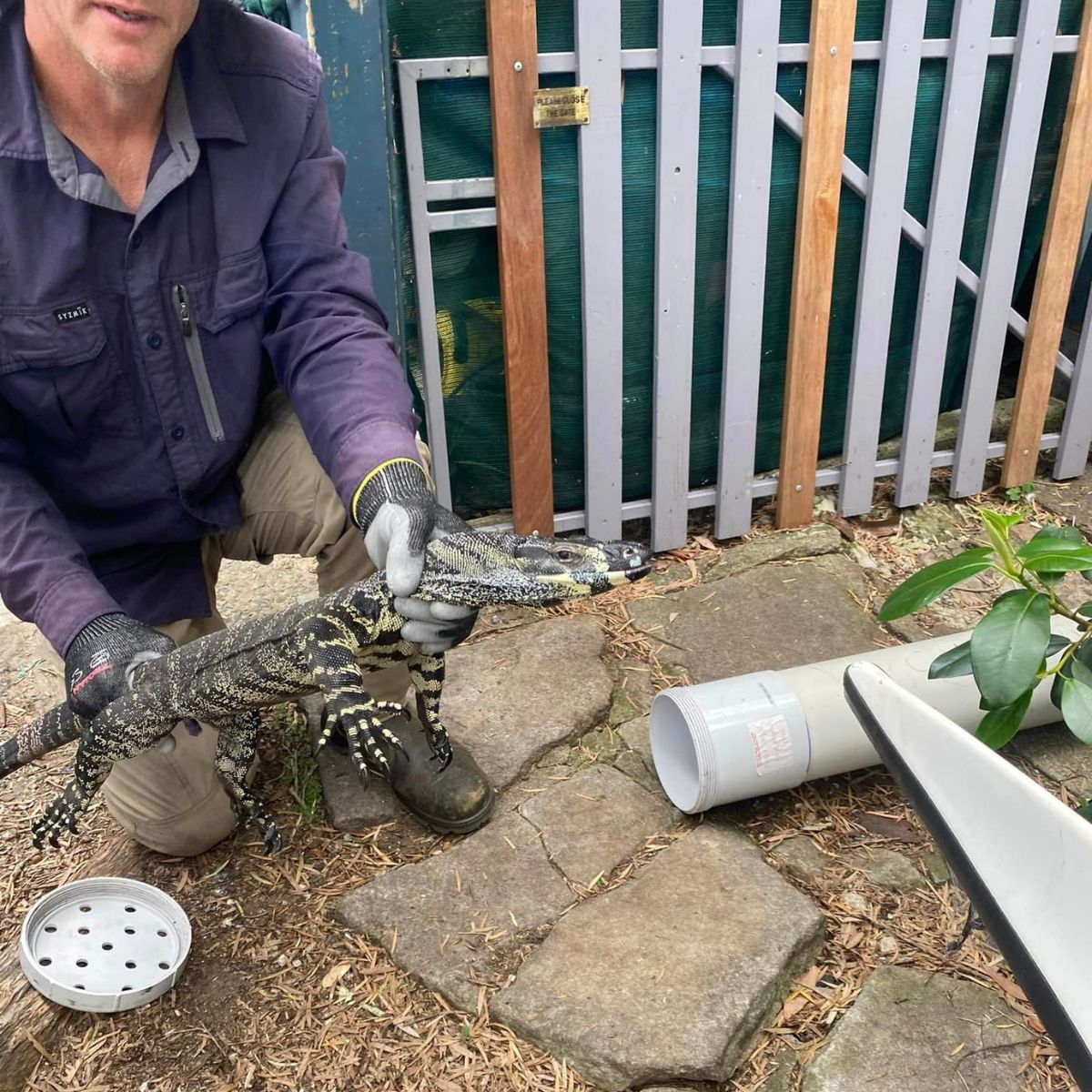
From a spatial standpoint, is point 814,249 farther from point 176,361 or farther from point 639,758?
point 176,361

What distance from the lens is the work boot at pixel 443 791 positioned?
10.0 ft

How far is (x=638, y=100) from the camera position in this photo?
3.82 meters

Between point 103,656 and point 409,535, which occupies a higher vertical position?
point 409,535

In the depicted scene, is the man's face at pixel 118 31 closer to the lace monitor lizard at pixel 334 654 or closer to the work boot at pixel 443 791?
the lace monitor lizard at pixel 334 654

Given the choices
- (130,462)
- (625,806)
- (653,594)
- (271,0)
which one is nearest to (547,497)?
(653,594)

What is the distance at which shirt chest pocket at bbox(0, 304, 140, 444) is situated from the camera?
262cm

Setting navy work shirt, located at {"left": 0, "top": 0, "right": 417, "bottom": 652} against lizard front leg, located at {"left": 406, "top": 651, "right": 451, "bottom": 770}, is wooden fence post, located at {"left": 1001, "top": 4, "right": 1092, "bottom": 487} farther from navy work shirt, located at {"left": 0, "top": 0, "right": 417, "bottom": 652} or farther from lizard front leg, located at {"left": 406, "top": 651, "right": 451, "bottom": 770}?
lizard front leg, located at {"left": 406, "top": 651, "right": 451, "bottom": 770}

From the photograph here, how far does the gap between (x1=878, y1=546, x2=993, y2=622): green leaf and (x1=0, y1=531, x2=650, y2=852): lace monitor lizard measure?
58 cm

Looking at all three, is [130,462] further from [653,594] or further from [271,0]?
[271,0]

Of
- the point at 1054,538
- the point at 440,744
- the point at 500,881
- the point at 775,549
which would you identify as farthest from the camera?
the point at 775,549

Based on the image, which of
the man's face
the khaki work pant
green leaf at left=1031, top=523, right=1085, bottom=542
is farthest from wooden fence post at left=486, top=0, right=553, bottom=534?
green leaf at left=1031, top=523, right=1085, bottom=542

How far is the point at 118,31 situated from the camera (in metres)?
2.37

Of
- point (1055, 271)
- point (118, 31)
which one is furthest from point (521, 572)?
point (1055, 271)

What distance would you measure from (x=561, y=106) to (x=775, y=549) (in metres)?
2.04
